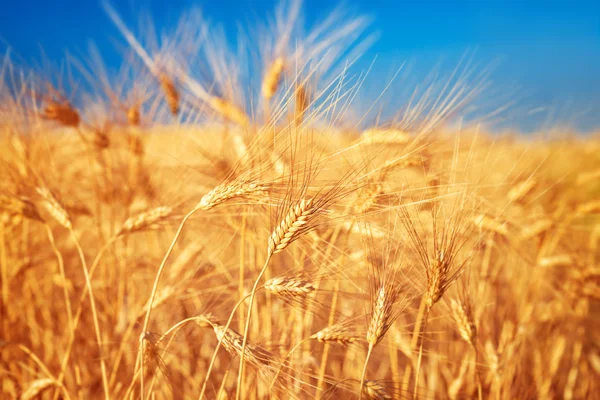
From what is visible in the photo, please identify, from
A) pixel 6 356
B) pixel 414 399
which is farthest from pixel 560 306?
pixel 6 356

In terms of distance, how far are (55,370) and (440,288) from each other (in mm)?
1847

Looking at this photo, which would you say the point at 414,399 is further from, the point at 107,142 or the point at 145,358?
the point at 107,142

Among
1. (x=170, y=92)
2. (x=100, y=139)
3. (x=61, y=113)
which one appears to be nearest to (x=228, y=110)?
(x=170, y=92)

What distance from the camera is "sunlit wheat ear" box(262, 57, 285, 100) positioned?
1.86 metres

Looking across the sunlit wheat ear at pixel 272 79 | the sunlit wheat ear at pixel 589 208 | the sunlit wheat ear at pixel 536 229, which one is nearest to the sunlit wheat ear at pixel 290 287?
the sunlit wheat ear at pixel 272 79

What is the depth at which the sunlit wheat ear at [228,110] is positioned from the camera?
1.73m

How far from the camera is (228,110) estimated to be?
182cm

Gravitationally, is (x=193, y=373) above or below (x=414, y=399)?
below

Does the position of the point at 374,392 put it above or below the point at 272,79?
below

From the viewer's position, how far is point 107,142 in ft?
6.47

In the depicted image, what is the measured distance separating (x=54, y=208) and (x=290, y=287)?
892mm

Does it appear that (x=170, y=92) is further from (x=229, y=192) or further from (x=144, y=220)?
(x=229, y=192)

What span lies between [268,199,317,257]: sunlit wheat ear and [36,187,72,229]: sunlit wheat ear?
0.75 metres

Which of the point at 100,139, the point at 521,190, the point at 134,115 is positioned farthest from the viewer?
the point at 134,115
